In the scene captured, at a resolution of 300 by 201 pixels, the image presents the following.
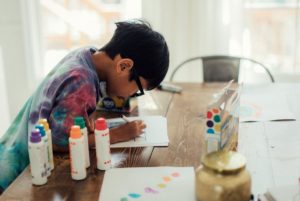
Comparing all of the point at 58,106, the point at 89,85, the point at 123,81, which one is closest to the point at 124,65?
the point at 123,81

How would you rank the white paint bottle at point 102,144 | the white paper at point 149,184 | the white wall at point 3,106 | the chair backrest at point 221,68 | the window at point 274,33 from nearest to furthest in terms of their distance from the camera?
the white paper at point 149,184
the white paint bottle at point 102,144
the chair backrest at point 221,68
the window at point 274,33
the white wall at point 3,106

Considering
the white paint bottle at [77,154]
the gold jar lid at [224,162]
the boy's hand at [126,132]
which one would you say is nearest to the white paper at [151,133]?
the boy's hand at [126,132]

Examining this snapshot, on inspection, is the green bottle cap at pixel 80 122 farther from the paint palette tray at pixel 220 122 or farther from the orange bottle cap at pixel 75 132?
the paint palette tray at pixel 220 122

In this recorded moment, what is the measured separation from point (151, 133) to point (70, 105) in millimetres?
317

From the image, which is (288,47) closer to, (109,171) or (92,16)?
(92,16)

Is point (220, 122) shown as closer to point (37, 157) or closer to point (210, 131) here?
point (210, 131)

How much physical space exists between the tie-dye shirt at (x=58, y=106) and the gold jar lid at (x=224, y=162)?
478mm

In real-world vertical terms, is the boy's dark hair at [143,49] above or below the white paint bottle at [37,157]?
above

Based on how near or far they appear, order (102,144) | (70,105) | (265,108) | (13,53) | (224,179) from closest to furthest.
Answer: (224,179) < (102,144) < (70,105) < (265,108) < (13,53)

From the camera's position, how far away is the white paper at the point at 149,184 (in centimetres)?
99

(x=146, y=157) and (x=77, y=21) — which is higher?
(x=77, y=21)

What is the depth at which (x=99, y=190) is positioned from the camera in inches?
40.8

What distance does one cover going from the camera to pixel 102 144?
43.7 inches

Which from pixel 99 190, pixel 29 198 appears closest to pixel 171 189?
pixel 99 190
